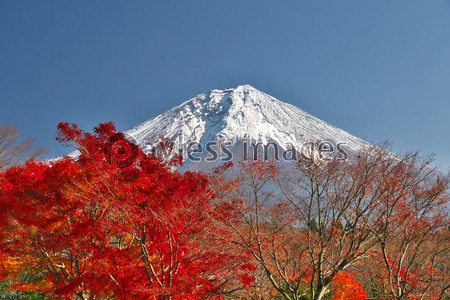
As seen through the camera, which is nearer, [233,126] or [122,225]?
[122,225]

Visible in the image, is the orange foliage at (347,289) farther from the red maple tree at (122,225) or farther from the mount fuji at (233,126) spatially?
the mount fuji at (233,126)

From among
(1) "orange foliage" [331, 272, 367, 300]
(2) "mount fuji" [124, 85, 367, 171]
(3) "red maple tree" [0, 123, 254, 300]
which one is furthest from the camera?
(2) "mount fuji" [124, 85, 367, 171]

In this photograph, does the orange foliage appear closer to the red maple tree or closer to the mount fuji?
the red maple tree

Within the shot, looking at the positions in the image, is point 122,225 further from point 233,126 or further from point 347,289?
point 233,126

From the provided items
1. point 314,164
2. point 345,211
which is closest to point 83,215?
point 314,164

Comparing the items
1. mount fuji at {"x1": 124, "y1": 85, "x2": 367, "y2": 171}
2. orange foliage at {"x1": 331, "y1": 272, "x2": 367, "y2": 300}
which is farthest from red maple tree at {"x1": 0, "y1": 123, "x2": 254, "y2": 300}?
mount fuji at {"x1": 124, "y1": 85, "x2": 367, "y2": 171}

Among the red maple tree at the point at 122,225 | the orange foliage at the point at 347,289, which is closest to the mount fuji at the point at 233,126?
the orange foliage at the point at 347,289

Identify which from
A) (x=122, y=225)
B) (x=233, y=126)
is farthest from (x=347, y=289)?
(x=233, y=126)

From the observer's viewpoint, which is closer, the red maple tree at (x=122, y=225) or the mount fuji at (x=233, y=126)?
the red maple tree at (x=122, y=225)

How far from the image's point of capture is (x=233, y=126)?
95.4 metres

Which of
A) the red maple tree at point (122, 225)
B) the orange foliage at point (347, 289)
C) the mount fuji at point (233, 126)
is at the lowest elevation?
the orange foliage at point (347, 289)

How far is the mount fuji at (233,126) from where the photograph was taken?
80562mm

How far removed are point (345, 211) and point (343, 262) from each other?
139 cm

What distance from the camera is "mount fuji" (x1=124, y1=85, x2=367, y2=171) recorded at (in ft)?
264
